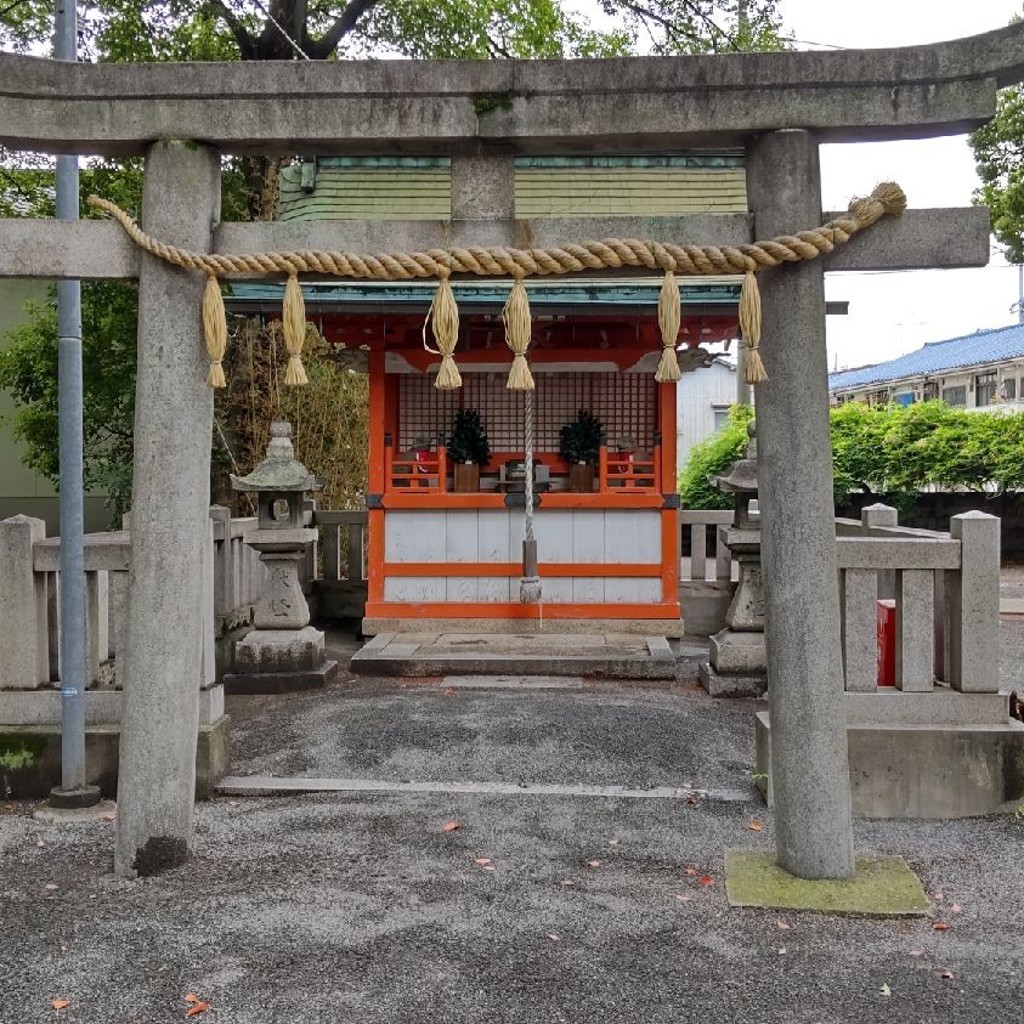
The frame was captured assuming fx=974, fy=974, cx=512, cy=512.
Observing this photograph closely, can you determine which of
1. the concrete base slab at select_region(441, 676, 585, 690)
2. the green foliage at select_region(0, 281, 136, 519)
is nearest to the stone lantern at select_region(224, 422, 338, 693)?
the concrete base slab at select_region(441, 676, 585, 690)

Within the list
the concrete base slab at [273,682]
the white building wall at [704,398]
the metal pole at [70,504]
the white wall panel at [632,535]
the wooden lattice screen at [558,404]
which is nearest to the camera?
the metal pole at [70,504]

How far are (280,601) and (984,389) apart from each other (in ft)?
91.5

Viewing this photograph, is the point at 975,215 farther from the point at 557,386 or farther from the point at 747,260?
the point at 557,386

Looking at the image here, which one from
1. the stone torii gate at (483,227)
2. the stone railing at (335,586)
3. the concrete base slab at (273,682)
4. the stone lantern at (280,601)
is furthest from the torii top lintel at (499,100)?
the stone railing at (335,586)

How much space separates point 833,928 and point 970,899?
2.31 feet

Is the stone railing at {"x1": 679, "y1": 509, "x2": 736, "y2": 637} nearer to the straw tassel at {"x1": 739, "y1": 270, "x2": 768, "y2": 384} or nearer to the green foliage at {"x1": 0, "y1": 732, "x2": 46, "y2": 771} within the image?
the straw tassel at {"x1": 739, "y1": 270, "x2": 768, "y2": 384}

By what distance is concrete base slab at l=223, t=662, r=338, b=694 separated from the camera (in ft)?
26.4

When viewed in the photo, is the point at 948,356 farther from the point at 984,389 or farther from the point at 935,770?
the point at 935,770

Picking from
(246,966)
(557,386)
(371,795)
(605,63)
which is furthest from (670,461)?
(246,966)

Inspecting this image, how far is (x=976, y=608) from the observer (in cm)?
498

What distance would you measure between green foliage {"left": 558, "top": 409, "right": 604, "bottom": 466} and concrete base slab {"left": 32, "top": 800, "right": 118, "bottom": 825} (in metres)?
6.20

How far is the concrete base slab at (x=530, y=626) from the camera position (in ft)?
31.9

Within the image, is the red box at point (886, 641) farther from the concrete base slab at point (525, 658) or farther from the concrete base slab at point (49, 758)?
the concrete base slab at point (49, 758)

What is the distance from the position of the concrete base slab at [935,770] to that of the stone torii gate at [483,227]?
939 millimetres
